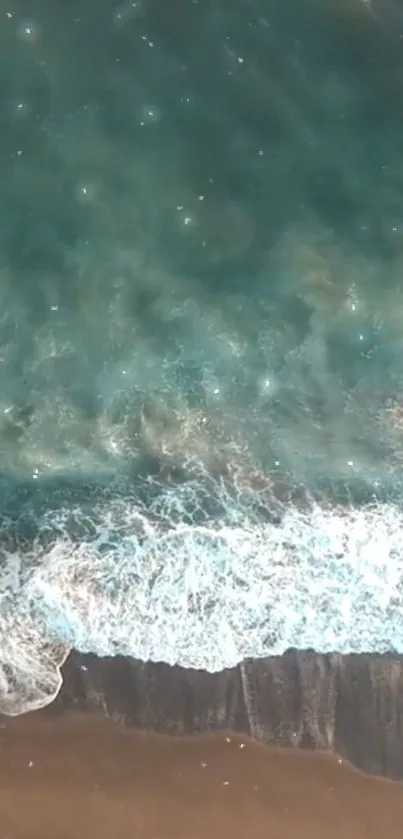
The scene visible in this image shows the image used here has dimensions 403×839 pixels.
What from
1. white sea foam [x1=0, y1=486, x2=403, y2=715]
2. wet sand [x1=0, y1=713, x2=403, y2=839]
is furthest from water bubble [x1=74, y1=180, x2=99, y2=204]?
wet sand [x1=0, y1=713, x2=403, y2=839]

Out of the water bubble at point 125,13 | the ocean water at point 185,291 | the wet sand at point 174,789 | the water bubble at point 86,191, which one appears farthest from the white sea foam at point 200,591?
the water bubble at point 125,13

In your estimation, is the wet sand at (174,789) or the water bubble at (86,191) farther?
the water bubble at (86,191)

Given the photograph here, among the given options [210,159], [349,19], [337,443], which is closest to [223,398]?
[337,443]

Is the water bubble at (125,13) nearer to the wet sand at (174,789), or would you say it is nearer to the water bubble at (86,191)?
the water bubble at (86,191)

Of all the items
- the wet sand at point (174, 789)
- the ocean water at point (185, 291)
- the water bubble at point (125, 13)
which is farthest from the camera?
the water bubble at point (125, 13)

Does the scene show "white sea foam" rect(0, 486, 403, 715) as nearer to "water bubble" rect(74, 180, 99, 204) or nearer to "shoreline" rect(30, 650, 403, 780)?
"shoreline" rect(30, 650, 403, 780)

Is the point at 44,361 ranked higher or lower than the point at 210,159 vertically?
lower

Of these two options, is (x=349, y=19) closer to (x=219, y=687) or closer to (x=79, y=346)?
(x=79, y=346)
